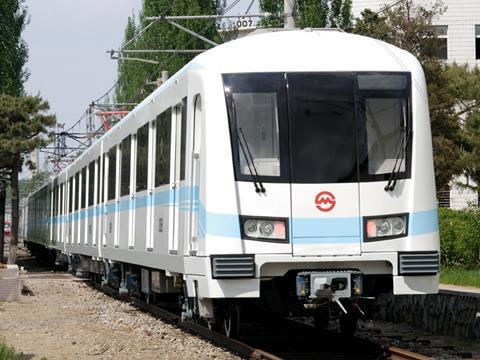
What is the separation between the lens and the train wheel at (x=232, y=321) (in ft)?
37.9

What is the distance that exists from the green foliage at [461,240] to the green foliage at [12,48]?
1861cm

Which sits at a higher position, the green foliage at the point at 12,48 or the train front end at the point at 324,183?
the green foliage at the point at 12,48

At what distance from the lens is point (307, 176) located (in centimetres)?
1014

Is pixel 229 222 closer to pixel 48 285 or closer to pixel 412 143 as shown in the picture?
pixel 412 143

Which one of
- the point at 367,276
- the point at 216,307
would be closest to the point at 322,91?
the point at 367,276

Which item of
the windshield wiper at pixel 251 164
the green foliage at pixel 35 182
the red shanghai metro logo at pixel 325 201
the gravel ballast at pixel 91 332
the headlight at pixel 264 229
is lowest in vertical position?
the gravel ballast at pixel 91 332

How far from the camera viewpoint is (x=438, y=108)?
28438mm

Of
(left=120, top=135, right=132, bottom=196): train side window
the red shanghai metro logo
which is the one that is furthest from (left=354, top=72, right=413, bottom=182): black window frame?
(left=120, top=135, right=132, bottom=196): train side window

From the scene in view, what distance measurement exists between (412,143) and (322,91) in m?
0.94

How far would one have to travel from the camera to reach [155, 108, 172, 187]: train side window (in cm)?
1243

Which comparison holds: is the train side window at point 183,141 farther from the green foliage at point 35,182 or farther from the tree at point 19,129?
the green foliage at point 35,182

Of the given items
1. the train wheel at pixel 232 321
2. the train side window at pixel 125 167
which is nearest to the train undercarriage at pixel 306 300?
the train wheel at pixel 232 321

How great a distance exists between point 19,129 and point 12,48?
7191 millimetres

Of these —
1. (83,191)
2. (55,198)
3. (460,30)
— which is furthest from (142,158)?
(460,30)
